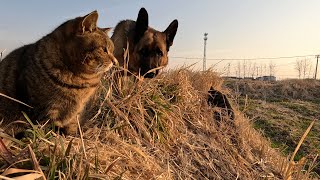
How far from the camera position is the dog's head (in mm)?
6477

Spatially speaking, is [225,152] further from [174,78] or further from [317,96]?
[317,96]

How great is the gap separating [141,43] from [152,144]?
3087 millimetres

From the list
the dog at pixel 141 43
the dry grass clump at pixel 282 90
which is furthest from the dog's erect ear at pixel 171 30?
the dry grass clump at pixel 282 90

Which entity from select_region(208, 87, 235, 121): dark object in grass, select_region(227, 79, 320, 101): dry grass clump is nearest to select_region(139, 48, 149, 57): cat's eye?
select_region(208, 87, 235, 121): dark object in grass

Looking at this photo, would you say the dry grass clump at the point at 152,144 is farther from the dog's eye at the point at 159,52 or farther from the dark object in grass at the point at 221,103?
the dog's eye at the point at 159,52

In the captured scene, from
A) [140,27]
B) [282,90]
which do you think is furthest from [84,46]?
[282,90]

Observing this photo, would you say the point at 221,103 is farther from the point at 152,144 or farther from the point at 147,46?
the point at 152,144

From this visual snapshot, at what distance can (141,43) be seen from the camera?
6.64 metres

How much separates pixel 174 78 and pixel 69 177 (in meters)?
3.62

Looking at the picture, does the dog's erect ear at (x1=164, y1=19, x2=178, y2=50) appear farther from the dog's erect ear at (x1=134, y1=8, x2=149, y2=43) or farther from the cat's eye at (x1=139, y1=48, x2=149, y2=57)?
the cat's eye at (x1=139, y1=48, x2=149, y2=57)

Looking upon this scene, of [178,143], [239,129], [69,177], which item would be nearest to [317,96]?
[239,129]

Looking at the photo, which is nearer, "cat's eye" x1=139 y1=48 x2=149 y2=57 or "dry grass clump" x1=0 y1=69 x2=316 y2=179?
"dry grass clump" x1=0 y1=69 x2=316 y2=179

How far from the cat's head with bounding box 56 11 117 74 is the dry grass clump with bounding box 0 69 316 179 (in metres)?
0.51

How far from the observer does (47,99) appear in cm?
337
